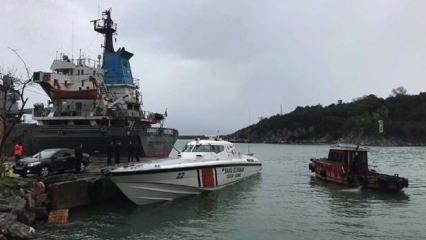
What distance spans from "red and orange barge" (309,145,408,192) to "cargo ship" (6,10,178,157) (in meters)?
17.4

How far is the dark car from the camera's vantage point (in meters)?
25.0

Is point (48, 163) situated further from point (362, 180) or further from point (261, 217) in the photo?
point (362, 180)

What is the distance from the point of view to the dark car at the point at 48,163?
2505cm

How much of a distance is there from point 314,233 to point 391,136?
169m

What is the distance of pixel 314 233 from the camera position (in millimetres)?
18984

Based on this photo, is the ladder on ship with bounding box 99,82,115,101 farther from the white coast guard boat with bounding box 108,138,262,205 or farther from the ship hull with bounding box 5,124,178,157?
the white coast guard boat with bounding box 108,138,262,205

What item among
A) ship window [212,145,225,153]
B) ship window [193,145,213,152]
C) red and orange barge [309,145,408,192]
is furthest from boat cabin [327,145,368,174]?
ship window [193,145,213,152]

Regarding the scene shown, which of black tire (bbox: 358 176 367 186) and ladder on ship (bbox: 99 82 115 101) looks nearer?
black tire (bbox: 358 176 367 186)

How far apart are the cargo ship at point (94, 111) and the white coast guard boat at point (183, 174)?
13025 mm

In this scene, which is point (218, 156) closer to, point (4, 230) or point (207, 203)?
point (207, 203)

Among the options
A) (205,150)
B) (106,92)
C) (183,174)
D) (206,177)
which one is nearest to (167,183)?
(183,174)

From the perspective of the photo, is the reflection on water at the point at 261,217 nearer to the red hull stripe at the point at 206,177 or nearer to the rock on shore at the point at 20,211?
the red hull stripe at the point at 206,177

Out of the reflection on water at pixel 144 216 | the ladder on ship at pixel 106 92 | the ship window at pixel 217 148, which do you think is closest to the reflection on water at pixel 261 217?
the reflection on water at pixel 144 216

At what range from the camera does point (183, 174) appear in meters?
25.6
